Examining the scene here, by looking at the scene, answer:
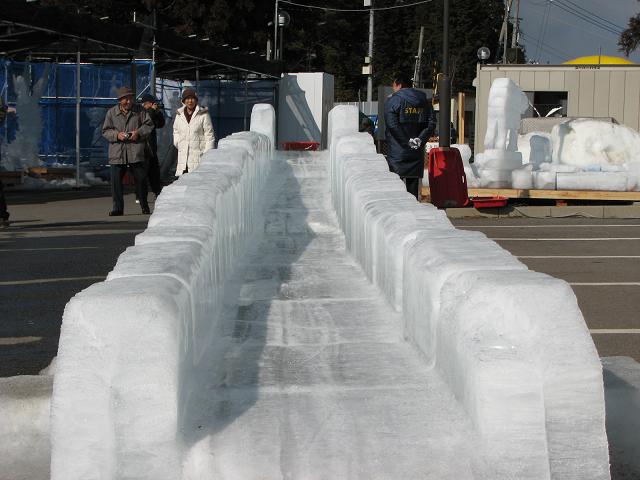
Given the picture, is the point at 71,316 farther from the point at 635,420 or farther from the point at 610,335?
the point at 610,335

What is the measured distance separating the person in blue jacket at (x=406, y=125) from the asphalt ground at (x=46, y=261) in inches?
119

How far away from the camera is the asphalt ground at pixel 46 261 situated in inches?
306

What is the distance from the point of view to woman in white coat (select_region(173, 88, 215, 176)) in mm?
14422

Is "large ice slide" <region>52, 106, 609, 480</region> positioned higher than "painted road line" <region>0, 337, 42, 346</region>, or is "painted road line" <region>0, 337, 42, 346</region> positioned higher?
"large ice slide" <region>52, 106, 609, 480</region>

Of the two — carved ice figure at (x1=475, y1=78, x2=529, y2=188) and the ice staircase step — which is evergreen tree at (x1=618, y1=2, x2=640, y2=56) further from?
the ice staircase step

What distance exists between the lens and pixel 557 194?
18516mm

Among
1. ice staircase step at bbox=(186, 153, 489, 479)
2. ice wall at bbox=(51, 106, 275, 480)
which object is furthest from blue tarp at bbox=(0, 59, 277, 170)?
ice wall at bbox=(51, 106, 275, 480)

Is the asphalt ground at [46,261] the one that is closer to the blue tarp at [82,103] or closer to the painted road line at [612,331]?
the painted road line at [612,331]

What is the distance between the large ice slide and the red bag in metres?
9.64

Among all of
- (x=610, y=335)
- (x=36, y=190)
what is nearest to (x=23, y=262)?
(x=610, y=335)

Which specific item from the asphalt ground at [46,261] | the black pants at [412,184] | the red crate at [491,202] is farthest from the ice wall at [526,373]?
the red crate at [491,202]

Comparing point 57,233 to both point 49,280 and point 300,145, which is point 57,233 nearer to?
point 49,280

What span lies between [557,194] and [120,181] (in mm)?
6396

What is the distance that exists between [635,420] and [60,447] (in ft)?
7.42
